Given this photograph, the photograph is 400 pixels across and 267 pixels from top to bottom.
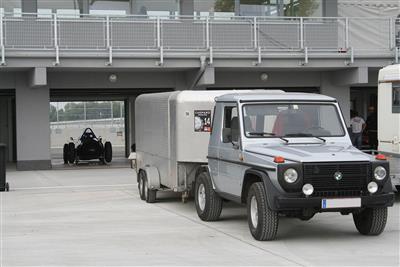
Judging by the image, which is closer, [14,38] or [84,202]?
[84,202]

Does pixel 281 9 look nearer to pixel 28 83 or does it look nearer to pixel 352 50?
pixel 352 50

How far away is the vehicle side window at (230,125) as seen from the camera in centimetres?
914

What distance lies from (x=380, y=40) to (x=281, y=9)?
3.60m

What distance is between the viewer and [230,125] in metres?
9.48

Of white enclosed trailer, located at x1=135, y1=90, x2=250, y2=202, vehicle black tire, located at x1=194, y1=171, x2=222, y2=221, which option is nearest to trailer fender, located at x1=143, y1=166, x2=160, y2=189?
white enclosed trailer, located at x1=135, y1=90, x2=250, y2=202

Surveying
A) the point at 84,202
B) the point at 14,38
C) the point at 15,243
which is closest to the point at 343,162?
the point at 15,243

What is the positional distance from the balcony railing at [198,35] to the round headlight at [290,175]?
39.9ft

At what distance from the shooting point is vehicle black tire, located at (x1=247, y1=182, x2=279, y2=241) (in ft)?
26.5

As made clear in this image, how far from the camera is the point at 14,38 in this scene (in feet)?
62.7

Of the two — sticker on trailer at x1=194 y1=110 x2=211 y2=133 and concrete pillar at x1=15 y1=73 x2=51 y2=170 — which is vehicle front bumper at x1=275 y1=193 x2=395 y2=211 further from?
concrete pillar at x1=15 y1=73 x2=51 y2=170

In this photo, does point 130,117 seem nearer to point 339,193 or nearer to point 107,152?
point 107,152

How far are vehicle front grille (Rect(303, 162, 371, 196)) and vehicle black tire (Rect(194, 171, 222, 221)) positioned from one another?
7.43 feet

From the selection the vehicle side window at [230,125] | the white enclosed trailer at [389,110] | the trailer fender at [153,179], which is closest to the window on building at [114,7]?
the trailer fender at [153,179]

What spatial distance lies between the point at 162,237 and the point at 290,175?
2086 millimetres
